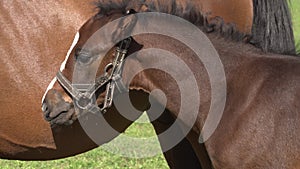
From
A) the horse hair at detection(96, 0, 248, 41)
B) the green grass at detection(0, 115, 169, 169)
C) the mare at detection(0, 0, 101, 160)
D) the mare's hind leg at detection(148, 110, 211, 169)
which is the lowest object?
the green grass at detection(0, 115, 169, 169)

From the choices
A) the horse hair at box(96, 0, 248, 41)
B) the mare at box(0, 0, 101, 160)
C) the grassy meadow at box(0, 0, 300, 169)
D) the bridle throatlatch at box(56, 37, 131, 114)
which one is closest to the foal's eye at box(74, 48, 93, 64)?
the bridle throatlatch at box(56, 37, 131, 114)

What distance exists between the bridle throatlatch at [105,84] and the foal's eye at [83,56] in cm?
10

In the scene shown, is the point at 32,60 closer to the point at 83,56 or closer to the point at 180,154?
the point at 83,56

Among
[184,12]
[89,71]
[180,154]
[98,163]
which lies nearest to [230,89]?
[184,12]

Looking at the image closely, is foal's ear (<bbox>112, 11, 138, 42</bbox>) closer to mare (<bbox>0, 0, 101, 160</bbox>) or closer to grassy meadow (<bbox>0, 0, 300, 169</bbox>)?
mare (<bbox>0, 0, 101, 160</bbox>)

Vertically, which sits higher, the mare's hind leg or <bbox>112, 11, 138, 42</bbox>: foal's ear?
<bbox>112, 11, 138, 42</bbox>: foal's ear

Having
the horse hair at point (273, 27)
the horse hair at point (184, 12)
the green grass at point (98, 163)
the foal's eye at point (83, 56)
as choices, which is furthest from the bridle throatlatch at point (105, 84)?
the green grass at point (98, 163)

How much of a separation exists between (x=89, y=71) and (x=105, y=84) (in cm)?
11

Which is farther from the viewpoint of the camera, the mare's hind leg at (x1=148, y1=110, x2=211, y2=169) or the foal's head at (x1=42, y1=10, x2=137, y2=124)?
the mare's hind leg at (x1=148, y1=110, x2=211, y2=169)

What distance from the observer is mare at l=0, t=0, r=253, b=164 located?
515 cm

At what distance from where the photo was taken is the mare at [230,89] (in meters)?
4.44

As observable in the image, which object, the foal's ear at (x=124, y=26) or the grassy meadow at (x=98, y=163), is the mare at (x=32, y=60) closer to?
the foal's ear at (x=124, y=26)

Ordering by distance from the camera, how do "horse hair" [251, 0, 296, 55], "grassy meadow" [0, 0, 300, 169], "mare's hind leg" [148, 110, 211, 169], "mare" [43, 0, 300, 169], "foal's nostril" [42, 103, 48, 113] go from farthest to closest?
"grassy meadow" [0, 0, 300, 169] < "mare's hind leg" [148, 110, 211, 169] < "horse hair" [251, 0, 296, 55] < "foal's nostril" [42, 103, 48, 113] < "mare" [43, 0, 300, 169]

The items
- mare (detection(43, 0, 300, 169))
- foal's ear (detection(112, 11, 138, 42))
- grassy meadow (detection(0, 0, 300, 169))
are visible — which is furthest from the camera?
grassy meadow (detection(0, 0, 300, 169))
